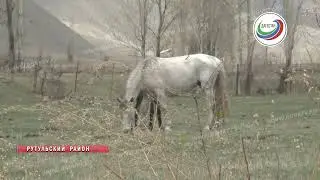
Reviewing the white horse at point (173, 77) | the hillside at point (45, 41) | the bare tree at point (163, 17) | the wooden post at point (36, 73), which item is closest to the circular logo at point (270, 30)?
the white horse at point (173, 77)

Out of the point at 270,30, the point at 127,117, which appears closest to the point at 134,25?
the point at 270,30

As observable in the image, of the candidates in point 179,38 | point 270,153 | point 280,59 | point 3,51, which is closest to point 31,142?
point 270,153

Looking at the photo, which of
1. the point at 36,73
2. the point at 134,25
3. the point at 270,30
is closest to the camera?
the point at 270,30

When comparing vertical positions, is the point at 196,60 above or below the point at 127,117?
above

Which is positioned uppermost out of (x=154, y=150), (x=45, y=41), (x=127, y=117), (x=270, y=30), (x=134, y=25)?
(x=134, y=25)

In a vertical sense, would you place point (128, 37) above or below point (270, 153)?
above

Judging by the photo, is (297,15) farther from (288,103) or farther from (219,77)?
(219,77)

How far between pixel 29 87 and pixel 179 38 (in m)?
9.45

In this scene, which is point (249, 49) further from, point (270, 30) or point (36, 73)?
point (270, 30)

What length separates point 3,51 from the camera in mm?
39000

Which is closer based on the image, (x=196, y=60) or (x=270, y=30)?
(x=196, y=60)

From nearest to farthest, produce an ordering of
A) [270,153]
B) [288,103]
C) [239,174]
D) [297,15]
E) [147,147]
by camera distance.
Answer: [147,147] → [239,174] → [270,153] → [288,103] → [297,15]

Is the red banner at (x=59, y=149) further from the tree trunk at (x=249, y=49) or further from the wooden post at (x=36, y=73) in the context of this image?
the tree trunk at (x=249, y=49)

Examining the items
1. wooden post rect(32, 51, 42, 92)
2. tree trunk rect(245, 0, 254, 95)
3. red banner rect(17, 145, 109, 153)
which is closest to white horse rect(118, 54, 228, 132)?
red banner rect(17, 145, 109, 153)
